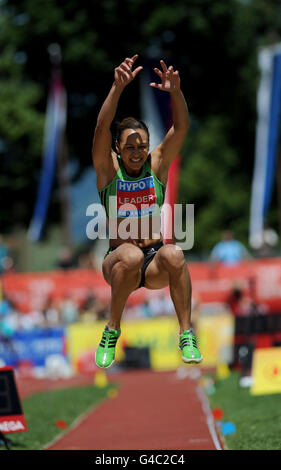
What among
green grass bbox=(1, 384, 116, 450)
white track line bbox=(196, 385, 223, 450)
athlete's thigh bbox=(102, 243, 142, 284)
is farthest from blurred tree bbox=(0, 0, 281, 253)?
athlete's thigh bbox=(102, 243, 142, 284)

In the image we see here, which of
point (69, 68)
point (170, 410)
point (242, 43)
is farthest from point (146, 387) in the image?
point (242, 43)

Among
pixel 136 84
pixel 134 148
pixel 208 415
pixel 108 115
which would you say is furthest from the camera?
pixel 136 84

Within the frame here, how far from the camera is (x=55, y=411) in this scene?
12812 millimetres

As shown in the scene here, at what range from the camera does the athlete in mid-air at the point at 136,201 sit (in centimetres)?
679

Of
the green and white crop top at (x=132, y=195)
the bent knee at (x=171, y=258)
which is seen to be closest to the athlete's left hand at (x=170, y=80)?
the green and white crop top at (x=132, y=195)

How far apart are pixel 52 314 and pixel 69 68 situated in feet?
59.2

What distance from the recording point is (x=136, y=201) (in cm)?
689

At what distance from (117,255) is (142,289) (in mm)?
12884

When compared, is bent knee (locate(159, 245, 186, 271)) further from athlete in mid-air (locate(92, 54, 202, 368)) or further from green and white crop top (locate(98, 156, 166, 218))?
green and white crop top (locate(98, 156, 166, 218))

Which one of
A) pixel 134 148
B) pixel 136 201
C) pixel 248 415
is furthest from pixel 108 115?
pixel 248 415

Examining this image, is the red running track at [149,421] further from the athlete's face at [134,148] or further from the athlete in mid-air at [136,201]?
the athlete's face at [134,148]

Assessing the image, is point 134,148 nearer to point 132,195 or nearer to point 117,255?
point 132,195

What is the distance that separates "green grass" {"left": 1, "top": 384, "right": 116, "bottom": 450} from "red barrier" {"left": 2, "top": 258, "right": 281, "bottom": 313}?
4.07m

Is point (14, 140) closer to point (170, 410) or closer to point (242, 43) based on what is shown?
point (242, 43)
